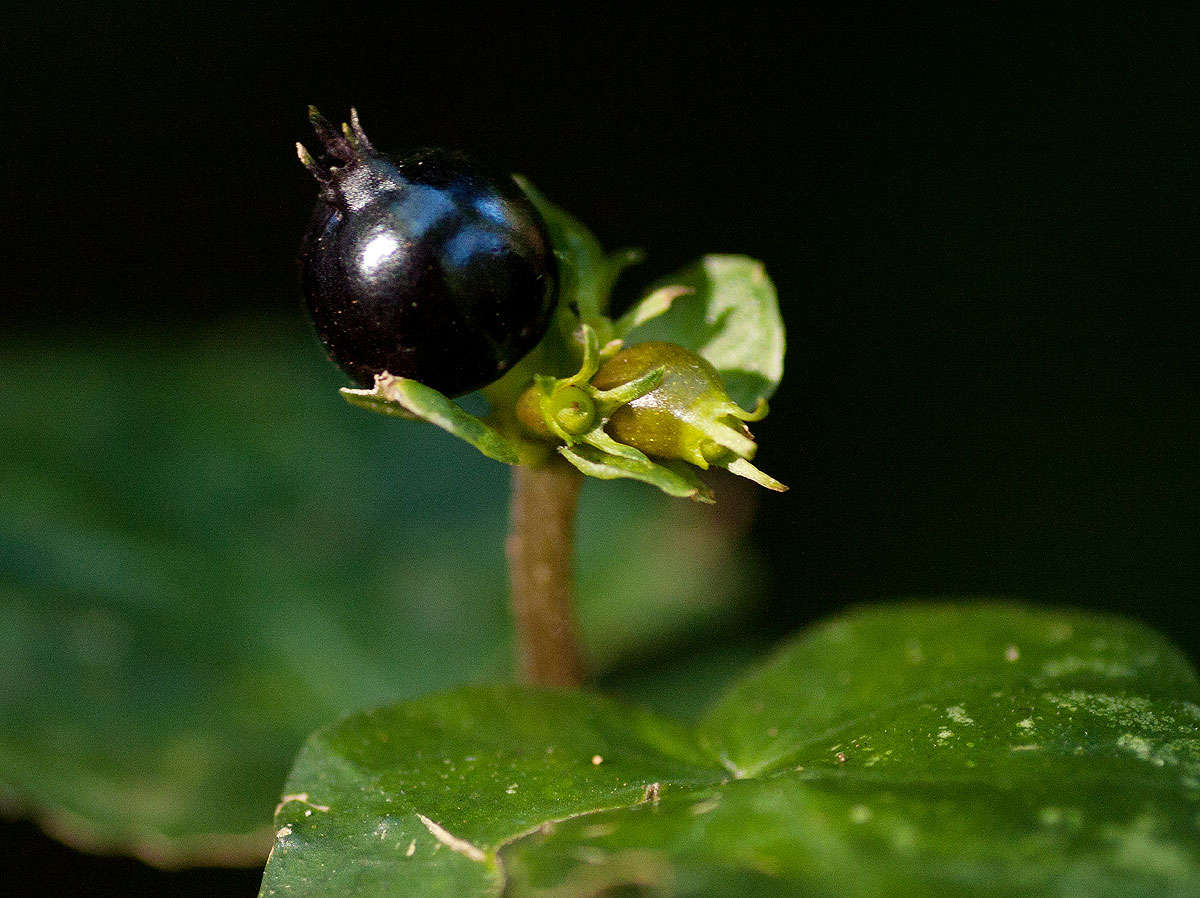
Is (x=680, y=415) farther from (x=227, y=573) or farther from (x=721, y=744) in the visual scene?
(x=227, y=573)

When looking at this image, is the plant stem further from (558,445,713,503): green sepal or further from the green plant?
(558,445,713,503): green sepal

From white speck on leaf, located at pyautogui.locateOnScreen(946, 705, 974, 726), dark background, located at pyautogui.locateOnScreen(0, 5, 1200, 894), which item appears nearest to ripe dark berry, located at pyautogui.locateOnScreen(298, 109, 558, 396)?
white speck on leaf, located at pyautogui.locateOnScreen(946, 705, 974, 726)

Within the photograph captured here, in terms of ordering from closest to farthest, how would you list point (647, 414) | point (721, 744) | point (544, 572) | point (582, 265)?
point (647, 414)
point (582, 265)
point (721, 744)
point (544, 572)

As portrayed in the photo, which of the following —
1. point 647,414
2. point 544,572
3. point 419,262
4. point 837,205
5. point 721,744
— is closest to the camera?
point 419,262

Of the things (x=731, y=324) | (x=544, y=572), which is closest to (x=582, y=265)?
(x=731, y=324)

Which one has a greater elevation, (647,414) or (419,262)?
(419,262)

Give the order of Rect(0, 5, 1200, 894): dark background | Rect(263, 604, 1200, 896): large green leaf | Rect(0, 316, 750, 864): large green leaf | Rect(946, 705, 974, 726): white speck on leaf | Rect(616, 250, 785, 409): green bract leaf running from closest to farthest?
Rect(263, 604, 1200, 896): large green leaf → Rect(946, 705, 974, 726): white speck on leaf → Rect(616, 250, 785, 409): green bract leaf → Rect(0, 316, 750, 864): large green leaf → Rect(0, 5, 1200, 894): dark background

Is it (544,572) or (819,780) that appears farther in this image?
(544,572)
